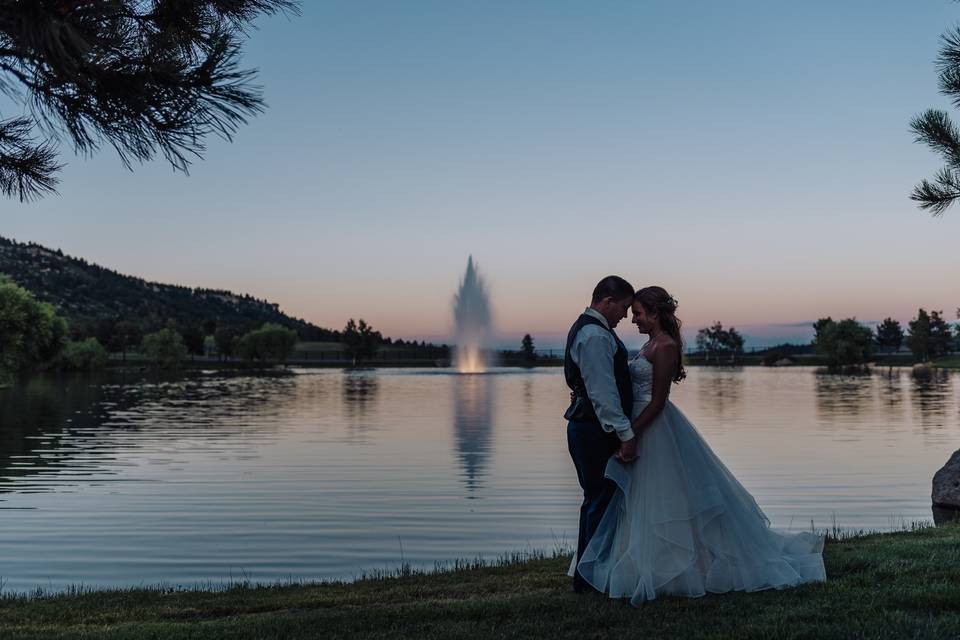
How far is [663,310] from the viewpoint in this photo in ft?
22.9

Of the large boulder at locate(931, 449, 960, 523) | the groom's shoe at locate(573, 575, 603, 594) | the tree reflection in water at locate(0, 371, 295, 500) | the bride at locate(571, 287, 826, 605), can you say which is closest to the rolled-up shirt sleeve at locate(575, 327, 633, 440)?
the bride at locate(571, 287, 826, 605)

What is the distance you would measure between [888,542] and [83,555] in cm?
1098

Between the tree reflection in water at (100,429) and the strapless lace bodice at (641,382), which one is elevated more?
the strapless lace bodice at (641,382)

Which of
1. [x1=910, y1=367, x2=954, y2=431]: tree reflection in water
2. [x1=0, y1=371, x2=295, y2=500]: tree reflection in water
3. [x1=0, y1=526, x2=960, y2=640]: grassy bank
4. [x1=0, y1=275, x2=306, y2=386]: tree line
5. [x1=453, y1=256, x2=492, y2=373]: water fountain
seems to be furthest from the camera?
[x1=453, y1=256, x2=492, y2=373]: water fountain

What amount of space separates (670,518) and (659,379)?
3.72ft

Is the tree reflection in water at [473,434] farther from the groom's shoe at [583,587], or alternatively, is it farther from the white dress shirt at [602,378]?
the white dress shirt at [602,378]

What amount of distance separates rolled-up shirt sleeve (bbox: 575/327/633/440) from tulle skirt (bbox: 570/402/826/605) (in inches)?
16.0

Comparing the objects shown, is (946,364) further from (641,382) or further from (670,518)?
(670,518)

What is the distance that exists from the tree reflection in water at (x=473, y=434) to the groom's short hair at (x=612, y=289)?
36.5 ft

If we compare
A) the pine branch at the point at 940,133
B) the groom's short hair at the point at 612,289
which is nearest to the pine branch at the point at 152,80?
the groom's short hair at the point at 612,289

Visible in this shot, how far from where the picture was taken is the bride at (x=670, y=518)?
6.64m

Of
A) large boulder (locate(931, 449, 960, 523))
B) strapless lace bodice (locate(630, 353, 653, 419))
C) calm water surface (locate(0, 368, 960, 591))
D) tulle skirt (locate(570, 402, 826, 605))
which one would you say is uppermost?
Answer: strapless lace bodice (locate(630, 353, 653, 419))

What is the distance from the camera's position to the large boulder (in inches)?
559

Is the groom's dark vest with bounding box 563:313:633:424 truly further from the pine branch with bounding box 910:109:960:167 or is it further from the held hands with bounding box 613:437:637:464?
the pine branch with bounding box 910:109:960:167
